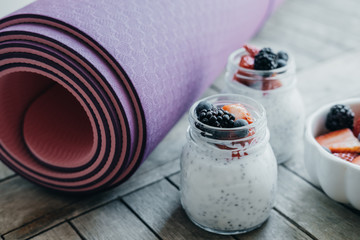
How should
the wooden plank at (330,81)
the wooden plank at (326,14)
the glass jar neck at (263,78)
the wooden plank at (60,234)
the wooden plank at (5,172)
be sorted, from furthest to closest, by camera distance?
1. the wooden plank at (326,14)
2. the wooden plank at (330,81)
3. the wooden plank at (5,172)
4. the glass jar neck at (263,78)
5. the wooden plank at (60,234)

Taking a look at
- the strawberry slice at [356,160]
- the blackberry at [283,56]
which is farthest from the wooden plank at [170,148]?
the strawberry slice at [356,160]

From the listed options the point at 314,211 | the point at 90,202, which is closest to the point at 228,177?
the point at 314,211

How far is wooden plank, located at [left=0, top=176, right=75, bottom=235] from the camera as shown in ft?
3.39

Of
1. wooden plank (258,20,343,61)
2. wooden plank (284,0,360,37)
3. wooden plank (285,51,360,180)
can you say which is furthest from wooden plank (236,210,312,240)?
wooden plank (284,0,360,37)

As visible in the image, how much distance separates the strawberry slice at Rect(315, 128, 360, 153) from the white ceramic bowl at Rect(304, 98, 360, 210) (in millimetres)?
31

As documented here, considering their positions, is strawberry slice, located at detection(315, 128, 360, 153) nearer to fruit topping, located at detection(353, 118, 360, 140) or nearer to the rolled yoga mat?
fruit topping, located at detection(353, 118, 360, 140)

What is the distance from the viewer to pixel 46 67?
0.91 m

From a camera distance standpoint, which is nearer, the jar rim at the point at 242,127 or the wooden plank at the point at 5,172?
the jar rim at the point at 242,127

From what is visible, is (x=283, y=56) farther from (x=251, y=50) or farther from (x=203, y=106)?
(x=203, y=106)

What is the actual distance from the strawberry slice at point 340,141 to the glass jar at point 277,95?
8 cm

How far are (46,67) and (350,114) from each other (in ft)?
2.13

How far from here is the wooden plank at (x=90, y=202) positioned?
1001 millimetres

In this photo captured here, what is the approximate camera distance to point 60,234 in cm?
98

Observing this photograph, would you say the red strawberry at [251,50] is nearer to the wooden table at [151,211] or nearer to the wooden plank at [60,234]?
the wooden table at [151,211]
